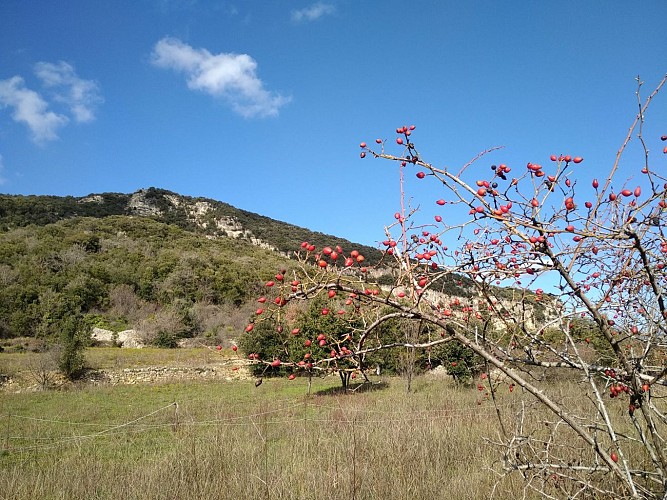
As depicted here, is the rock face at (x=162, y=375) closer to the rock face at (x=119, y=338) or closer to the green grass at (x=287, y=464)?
the rock face at (x=119, y=338)

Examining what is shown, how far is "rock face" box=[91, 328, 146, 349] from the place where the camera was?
28031mm

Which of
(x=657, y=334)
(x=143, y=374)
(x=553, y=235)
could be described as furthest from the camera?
(x=143, y=374)

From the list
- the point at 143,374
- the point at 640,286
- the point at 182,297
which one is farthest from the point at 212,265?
the point at 640,286

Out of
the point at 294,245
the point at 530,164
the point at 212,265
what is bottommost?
the point at 530,164

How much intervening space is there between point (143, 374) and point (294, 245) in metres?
41.8

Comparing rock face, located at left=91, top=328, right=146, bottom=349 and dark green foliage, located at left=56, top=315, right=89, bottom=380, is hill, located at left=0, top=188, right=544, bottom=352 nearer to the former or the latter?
rock face, located at left=91, top=328, right=146, bottom=349

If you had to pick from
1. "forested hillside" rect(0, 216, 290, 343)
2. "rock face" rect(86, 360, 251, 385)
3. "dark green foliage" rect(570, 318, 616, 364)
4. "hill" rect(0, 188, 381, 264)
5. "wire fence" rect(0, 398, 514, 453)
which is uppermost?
"hill" rect(0, 188, 381, 264)

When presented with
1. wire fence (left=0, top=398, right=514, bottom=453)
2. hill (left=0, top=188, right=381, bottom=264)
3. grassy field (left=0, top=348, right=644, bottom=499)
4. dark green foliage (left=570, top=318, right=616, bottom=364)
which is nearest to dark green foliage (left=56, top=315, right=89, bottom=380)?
wire fence (left=0, top=398, right=514, bottom=453)

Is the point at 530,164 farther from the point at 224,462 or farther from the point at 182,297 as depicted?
the point at 182,297

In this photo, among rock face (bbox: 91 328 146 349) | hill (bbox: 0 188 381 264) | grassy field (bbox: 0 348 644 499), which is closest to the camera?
grassy field (bbox: 0 348 644 499)

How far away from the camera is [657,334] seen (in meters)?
1.94

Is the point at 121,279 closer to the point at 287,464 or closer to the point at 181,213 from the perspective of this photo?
the point at 181,213

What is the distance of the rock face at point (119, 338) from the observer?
92.0 feet

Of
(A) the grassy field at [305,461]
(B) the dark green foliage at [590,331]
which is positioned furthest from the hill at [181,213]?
(B) the dark green foliage at [590,331]
